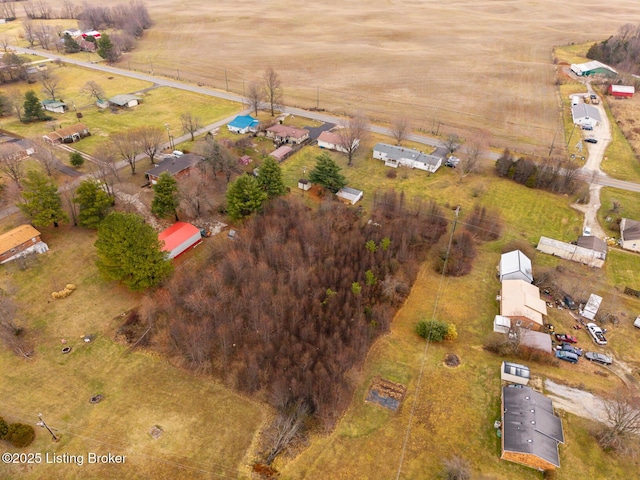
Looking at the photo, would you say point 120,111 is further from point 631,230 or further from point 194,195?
point 631,230

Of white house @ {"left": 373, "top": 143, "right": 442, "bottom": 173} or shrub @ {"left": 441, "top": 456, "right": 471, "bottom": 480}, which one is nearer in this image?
shrub @ {"left": 441, "top": 456, "right": 471, "bottom": 480}

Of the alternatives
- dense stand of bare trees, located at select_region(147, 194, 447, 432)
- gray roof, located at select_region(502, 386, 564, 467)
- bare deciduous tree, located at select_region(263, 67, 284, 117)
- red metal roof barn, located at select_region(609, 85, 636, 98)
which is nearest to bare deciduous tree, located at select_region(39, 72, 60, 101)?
bare deciduous tree, located at select_region(263, 67, 284, 117)

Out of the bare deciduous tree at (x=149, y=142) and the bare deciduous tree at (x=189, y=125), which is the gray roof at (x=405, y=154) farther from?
the bare deciduous tree at (x=149, y=142)

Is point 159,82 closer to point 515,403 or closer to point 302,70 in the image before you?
point 302,70

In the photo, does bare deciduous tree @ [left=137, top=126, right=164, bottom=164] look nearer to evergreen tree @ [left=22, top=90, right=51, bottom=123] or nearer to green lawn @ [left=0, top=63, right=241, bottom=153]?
green lawn @ [left=0, top=63, right=241, bottom=153]

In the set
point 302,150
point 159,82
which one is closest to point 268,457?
point 302,150
